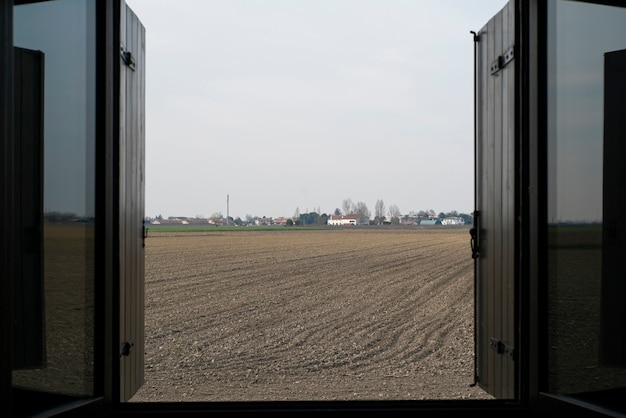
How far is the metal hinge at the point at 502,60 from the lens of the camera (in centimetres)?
370

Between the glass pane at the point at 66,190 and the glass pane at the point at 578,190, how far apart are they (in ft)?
7.59

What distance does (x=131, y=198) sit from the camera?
403cm

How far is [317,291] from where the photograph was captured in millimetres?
15602

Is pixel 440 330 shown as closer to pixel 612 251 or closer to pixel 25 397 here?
pixel 612 251

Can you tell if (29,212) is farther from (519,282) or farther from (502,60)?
(502,60)

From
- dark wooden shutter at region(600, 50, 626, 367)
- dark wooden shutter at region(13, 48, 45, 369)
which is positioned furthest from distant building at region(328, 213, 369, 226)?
dark wooden shutter at region(13, 48, 45, 369)

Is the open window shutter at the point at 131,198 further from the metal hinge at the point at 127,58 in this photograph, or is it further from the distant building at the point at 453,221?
the distant building at the point at 453,221

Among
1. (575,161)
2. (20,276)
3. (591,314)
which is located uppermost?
(575,161)

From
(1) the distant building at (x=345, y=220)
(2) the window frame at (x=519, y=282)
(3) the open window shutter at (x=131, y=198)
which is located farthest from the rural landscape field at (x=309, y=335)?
(1) the distant building at (x=345, y=220)

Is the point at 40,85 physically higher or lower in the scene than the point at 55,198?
higher

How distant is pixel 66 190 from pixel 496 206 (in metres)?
2.55

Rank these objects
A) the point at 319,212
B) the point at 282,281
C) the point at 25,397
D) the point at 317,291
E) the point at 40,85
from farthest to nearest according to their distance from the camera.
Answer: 1. the point at 319,212
2. the point at 282,281
3. the point at 317,291
4. the point at 40,85
5. the point at 25,397

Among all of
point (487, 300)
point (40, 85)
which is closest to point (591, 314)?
point (487, 300)

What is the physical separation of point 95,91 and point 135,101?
1036 millimetres
